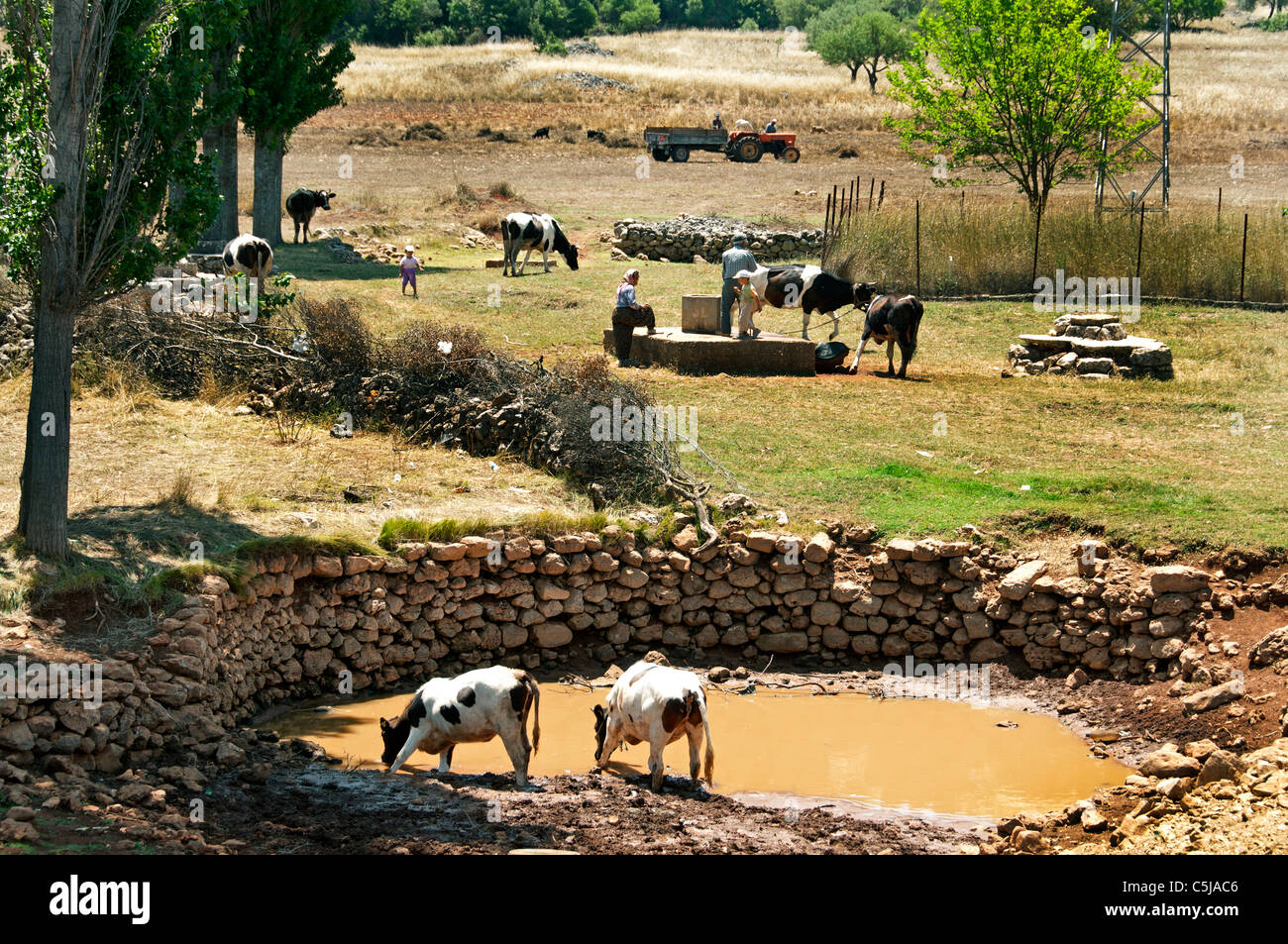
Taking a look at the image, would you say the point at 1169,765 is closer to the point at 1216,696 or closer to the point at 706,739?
the point at 1216,696

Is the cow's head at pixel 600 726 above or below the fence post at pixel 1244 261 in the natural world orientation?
below

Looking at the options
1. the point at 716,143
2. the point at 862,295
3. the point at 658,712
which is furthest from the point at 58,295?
the point at 716,143

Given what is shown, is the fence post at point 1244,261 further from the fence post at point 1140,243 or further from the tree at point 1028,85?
the tree at point 1028,85

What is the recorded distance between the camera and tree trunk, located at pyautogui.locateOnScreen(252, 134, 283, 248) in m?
30.5

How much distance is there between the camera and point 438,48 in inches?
3076

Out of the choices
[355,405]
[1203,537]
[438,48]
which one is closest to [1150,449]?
[1203,537]

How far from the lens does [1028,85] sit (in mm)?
30641

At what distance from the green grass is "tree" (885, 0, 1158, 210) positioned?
23.1ft

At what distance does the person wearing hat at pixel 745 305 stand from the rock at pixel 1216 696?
10060mm

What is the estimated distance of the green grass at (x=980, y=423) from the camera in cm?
1388

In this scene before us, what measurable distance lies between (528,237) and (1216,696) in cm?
1923

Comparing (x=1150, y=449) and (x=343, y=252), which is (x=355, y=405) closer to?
(x=1150, y=449)

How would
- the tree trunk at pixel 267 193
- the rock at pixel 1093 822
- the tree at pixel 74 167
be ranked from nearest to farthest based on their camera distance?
the rock at pixel 1093 822, the tree at pixel 74 167, the tree trunk at pixel 267 193

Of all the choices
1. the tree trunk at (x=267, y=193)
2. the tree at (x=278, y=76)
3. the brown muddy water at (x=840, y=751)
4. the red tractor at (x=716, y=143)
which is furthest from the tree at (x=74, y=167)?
the red tractor at (x=716, y=143)
